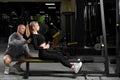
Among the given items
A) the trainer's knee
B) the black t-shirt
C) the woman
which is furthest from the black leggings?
the trainer's knee

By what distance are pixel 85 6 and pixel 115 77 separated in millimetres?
7219

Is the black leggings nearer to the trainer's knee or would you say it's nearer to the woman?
the woman

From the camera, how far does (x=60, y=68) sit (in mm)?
13203

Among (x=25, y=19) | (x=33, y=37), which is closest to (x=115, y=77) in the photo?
(x=33, y=37)

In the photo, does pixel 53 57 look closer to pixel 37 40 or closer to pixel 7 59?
pixel 37 40

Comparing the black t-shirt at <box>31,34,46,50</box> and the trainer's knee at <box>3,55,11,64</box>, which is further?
the trainer's knee at <box>3,55,11,64</box>

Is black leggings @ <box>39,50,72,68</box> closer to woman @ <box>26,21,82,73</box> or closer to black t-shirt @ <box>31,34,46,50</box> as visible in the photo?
woman @ <box>26,21,82,73</box>

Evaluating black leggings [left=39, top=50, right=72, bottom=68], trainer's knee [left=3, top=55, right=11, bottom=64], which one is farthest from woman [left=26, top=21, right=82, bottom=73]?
trainer's knee [left=3, top=55, right=11, bottom=64]

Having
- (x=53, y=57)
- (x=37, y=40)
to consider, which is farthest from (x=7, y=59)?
(x=53, y=57)

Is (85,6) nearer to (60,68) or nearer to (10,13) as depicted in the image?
(60,68)

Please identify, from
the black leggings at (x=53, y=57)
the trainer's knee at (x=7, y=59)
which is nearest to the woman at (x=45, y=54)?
the black leggings at (x=53, y=57)

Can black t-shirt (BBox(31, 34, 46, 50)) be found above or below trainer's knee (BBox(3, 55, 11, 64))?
above

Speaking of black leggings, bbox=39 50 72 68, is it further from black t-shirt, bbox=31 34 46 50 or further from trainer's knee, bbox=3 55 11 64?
trainer's knee, bbox=3 55 11 64

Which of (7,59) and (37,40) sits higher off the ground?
(37,40)
